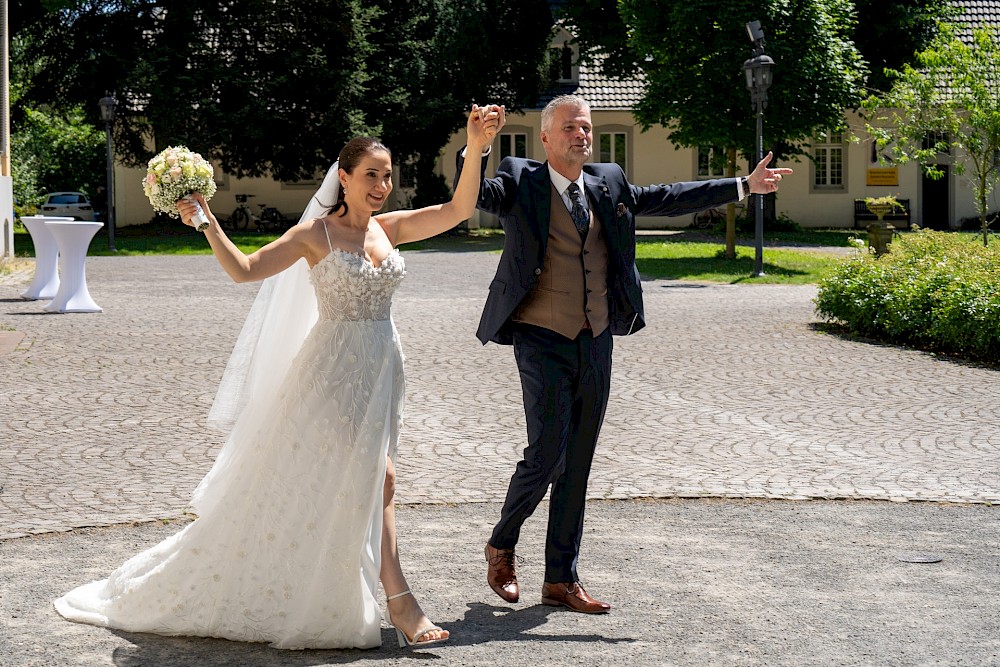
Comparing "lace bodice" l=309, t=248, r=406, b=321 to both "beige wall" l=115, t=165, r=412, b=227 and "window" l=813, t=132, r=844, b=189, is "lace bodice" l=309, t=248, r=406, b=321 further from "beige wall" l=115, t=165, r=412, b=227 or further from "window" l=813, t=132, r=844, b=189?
"window" l=813, t=132, r=844, b=189

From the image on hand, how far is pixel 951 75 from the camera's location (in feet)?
89.2

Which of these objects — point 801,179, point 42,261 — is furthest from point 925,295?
point 801,179

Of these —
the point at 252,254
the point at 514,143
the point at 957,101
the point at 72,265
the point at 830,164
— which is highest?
the point at 514,143

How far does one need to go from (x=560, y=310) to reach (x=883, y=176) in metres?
41.8

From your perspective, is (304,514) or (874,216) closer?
(304,514)

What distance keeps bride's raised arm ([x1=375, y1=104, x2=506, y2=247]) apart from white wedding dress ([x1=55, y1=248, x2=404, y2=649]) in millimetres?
230

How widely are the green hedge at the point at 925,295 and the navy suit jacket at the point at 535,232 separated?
8.38 m

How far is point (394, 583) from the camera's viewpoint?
470cm

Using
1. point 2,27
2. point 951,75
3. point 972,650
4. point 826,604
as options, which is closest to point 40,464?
point 826,604

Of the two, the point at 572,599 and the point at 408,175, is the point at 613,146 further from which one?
the point at 572,599

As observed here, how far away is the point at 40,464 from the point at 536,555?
3.45m

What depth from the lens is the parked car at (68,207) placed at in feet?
149

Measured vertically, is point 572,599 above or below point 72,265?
below

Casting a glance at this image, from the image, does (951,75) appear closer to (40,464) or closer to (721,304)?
(721,304)
